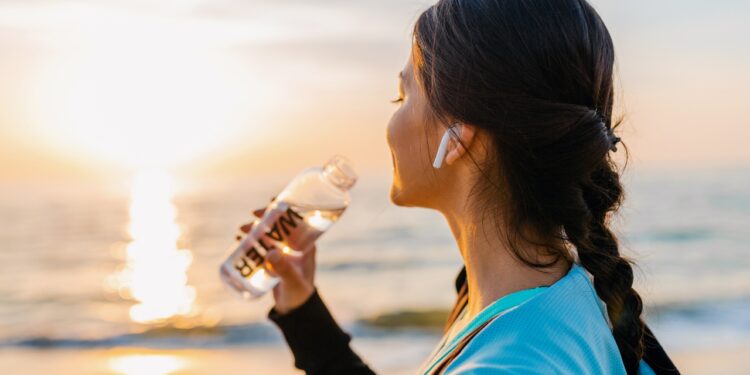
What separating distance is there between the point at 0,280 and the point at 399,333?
10.6 m

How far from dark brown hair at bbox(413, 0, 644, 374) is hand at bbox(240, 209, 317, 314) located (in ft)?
2.82

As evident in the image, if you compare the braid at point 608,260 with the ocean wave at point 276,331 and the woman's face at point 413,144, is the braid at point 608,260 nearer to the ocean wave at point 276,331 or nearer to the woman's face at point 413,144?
the woman's face at point 413,144

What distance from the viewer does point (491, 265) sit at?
1.96 meters

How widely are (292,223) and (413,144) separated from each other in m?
0.65

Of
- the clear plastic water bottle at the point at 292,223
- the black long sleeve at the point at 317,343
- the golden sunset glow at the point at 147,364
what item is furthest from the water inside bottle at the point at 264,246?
the golden sunset glow at the point at 147,364

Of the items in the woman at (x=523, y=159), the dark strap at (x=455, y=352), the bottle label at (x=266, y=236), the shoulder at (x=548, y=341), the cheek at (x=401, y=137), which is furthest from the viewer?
the bottle label at (x=266, y=236)

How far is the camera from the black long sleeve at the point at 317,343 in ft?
8.68

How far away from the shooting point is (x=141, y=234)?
95.9 ft

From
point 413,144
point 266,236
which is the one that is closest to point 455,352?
point 413,144

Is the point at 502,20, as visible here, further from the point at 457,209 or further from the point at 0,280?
the point at 0,280

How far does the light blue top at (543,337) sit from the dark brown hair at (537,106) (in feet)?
0.43

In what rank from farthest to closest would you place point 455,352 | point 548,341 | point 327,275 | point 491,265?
point 327,275
point 491,265
point 455,352
point 548,341

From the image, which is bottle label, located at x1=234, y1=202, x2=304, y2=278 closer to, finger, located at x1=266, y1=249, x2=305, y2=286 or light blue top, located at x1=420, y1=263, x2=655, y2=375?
finger, located at x1=266, y1=249, x2=305, y2=286

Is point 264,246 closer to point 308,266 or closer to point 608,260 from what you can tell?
point 308,266
